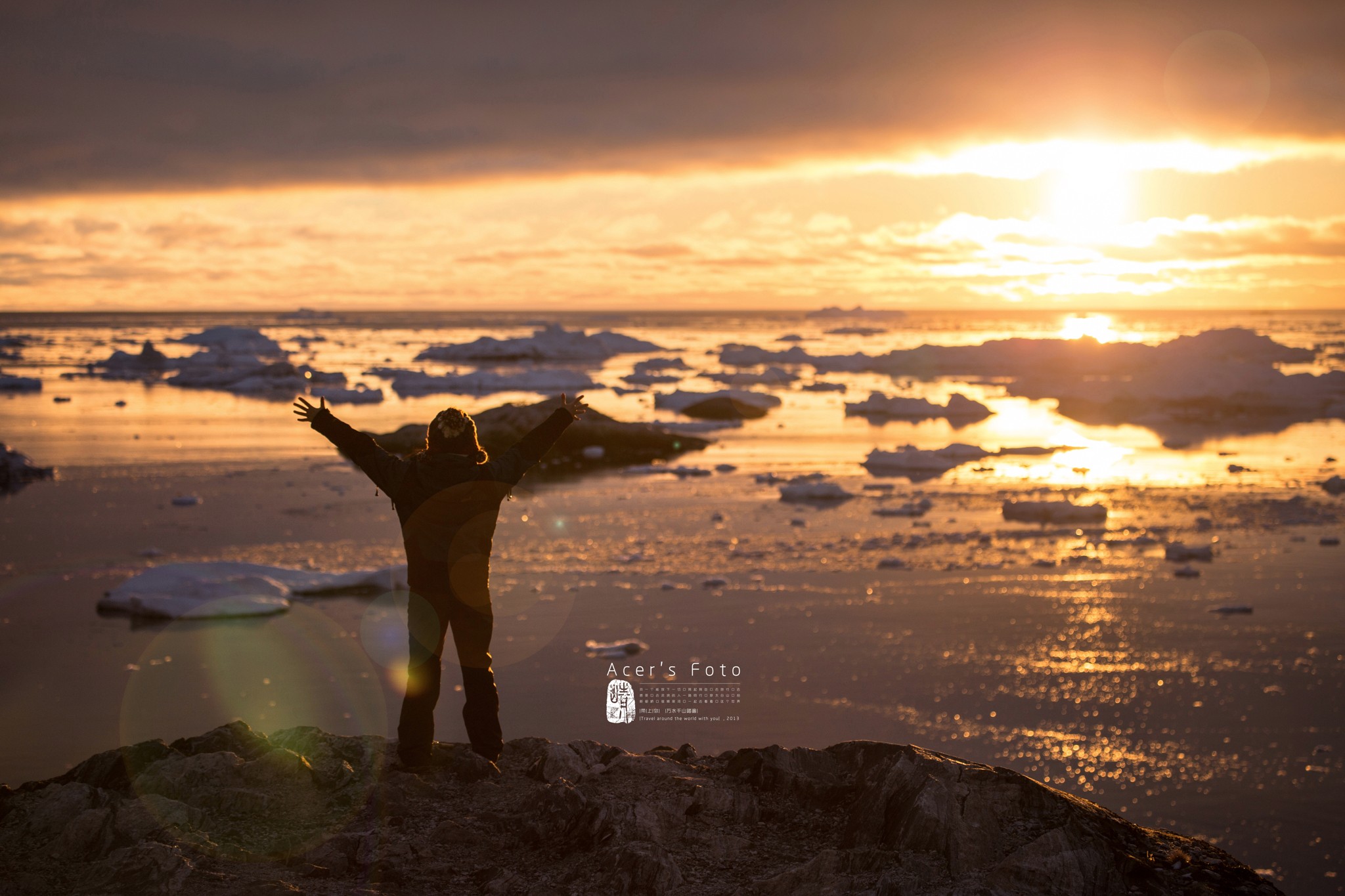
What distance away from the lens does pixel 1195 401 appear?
2944 centimetres

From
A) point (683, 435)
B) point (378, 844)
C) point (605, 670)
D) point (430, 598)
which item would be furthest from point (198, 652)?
point (683, 435)

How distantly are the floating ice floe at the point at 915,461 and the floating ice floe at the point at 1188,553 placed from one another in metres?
6.08

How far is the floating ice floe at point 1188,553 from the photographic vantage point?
36.2ft

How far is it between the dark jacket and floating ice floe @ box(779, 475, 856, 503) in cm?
1002

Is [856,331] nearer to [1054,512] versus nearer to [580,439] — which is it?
[580,439]

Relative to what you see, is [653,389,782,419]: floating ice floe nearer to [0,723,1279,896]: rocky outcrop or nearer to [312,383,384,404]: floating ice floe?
[312,383,384,404]: floating ice floe

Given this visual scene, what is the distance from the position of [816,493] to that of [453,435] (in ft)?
34.1

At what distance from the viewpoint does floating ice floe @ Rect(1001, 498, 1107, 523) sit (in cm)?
1312

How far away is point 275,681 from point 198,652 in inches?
36.6

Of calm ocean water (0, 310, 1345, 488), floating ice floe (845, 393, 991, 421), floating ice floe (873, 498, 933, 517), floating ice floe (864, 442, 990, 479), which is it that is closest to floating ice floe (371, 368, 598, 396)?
calm ocean water (0, 310, 1345, 488)

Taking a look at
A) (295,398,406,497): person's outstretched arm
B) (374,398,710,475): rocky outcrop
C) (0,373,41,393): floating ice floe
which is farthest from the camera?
(0,373,41,393): floating ice floe

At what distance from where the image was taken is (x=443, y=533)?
15.4ft

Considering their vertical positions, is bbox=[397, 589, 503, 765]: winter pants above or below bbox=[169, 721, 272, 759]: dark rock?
above

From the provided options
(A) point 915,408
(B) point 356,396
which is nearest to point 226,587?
(A) point 915,408
